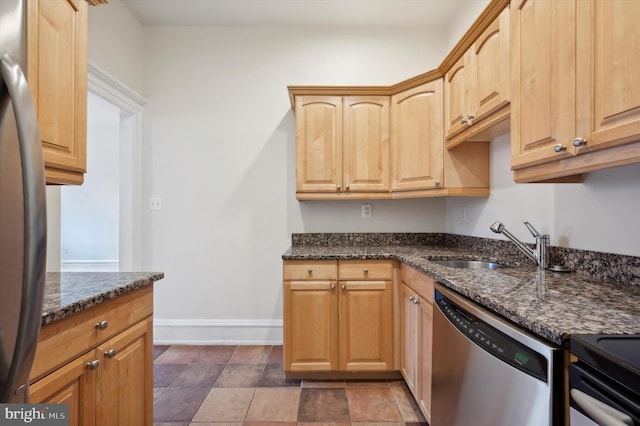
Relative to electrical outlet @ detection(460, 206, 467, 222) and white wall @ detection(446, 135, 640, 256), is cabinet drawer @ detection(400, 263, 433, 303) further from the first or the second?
electrical outlet @ detection(460, 206, 467, 222)

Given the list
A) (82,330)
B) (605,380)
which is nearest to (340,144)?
(82,330)

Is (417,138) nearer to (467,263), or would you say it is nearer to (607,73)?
(467,263)

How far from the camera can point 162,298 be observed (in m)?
2.78

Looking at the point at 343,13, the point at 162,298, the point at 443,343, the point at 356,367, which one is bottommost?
the point at 356,367

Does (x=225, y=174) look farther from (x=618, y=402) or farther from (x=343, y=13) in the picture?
(x=618, y=402)

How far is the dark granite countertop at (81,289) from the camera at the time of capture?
36.0 inches

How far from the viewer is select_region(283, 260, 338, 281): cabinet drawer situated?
83.1 inches

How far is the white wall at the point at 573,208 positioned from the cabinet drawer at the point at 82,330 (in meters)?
2.01

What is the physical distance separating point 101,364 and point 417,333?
153 cm

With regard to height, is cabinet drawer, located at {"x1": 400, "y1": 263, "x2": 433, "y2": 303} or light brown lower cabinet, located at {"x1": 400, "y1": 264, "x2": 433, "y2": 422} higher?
cabinet drawer, located at {"x1": 400, "y1": 263, "x2": 433, "y2": 303}

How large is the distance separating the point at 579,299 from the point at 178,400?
7.22 feet

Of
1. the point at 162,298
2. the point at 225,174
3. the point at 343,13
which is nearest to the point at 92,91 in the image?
the point at 225,174

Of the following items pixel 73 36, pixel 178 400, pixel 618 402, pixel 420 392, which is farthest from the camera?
pixel 178 400

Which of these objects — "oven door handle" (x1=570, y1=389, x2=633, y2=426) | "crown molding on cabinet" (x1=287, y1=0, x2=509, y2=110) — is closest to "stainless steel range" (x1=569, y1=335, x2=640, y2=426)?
"oven door handle" (x1=570, y1=389, x2=633, y2=426)
